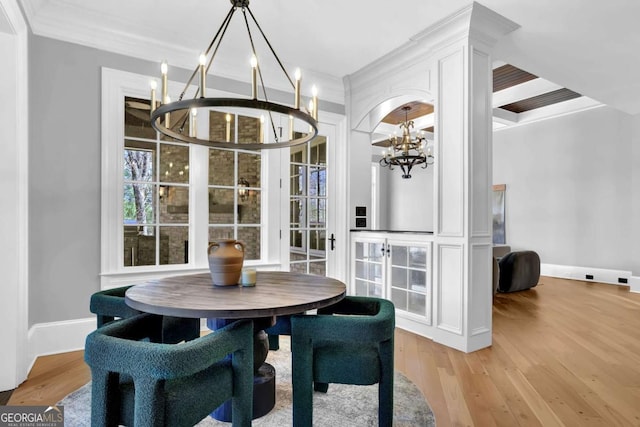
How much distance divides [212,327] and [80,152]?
7.12ft

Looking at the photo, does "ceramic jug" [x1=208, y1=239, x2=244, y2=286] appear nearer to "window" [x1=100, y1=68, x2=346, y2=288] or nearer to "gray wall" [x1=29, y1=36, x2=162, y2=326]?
"window" [x1=100, y1=68, x2=346, y2=288]

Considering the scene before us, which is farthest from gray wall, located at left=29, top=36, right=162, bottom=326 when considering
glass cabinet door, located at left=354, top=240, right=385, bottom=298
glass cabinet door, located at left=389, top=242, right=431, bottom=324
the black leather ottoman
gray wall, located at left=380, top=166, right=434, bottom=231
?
gray wall, located at left=380, top=166, right=434, bottom=231

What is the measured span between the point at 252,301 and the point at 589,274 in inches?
273

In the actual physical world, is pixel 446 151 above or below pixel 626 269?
above

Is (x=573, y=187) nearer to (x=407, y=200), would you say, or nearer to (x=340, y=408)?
(x=407, y=200)

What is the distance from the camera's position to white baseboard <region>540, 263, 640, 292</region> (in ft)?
19.7

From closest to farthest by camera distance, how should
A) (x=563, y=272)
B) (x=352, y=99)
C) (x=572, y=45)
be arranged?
(x=572, y=45) → (x=352, y=99) → (x=563, y=272)

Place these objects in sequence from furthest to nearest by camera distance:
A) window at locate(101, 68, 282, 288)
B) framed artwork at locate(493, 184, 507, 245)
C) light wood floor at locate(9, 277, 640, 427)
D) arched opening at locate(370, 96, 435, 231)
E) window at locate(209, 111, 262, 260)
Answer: framed artwork at locate(493, 184, 507, 245) < arched opening at locate(370, 96, 435, 231) < window at locate(209, 111, 262, 260) < window at locate(101, 68, 282, 288) < light wood floor at locate(9, 277, 640, 427)

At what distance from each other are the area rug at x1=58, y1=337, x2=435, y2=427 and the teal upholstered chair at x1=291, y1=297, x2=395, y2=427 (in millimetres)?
307

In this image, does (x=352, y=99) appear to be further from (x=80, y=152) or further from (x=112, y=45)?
(x=80, y=152)

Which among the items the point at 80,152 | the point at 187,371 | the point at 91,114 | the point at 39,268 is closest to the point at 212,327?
the point at 187,371

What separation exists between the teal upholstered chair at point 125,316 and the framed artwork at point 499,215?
7.10 metres

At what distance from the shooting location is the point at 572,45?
11.6ft

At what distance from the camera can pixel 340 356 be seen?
69.3 inches
